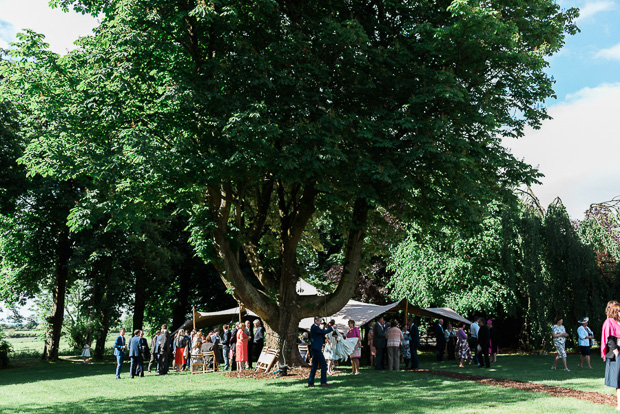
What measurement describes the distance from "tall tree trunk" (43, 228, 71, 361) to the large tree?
18.1 metres

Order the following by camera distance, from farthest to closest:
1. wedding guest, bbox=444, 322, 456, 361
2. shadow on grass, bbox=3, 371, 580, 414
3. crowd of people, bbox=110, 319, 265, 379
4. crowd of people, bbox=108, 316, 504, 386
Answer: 1. wedding guest, bbox=444, 322, 456, 361
2. crowd of people, bbox=110, 319, 265, 379
3. crowd of people, bbox=108, 316, 504, 386
4. shadow on grass, bbox=3, 371, 580, 414

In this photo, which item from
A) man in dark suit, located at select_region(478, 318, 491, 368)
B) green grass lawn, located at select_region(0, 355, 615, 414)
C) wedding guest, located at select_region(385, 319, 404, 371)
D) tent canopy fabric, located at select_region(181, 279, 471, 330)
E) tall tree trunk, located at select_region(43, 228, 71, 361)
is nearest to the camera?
green grass lawn, located at select_region(0, 355, 615, 414)

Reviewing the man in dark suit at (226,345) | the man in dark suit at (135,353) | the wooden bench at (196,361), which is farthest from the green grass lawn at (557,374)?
the man in dark suit at (135,353)

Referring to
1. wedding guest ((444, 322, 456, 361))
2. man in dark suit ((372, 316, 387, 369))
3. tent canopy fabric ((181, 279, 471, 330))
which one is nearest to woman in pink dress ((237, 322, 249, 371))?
tent canopy fabric ((181, 279, 471, 330))

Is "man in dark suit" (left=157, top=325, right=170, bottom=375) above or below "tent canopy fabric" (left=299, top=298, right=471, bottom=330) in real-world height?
below

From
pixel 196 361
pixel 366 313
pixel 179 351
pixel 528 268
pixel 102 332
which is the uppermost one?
pixel 528 268

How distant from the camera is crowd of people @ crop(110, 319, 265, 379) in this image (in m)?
20.3

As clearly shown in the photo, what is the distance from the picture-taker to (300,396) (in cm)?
1285

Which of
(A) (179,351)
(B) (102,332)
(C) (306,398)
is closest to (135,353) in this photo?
(A) (179,351)

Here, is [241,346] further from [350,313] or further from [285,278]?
[350,313]

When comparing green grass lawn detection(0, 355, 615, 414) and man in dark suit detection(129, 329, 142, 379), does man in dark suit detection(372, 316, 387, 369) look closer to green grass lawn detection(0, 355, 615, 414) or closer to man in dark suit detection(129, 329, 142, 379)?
green grass lawn detection(0, 355, 615, 414)

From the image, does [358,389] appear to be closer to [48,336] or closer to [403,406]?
[403,406]

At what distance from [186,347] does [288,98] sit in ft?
46.9

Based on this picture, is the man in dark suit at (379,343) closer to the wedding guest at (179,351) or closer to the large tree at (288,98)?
the large tree at (288,98)
